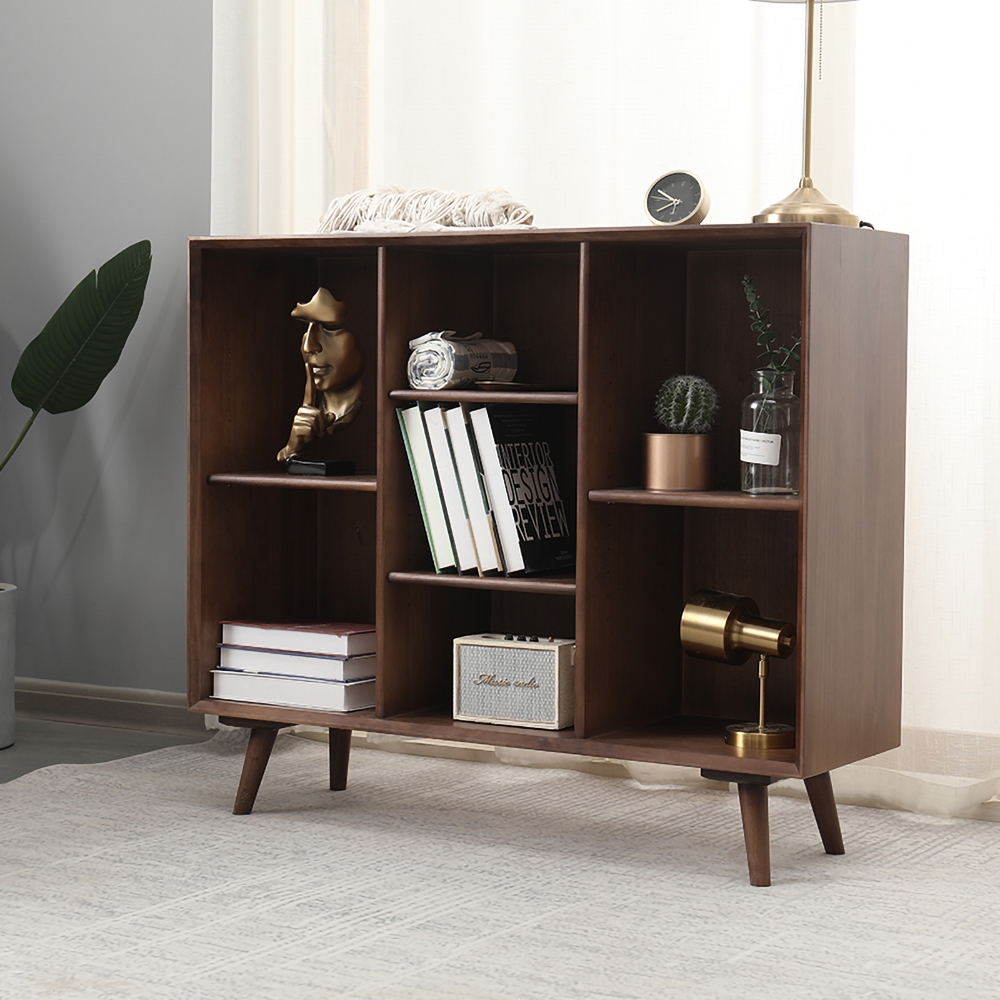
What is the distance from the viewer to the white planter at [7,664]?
10.0 feet

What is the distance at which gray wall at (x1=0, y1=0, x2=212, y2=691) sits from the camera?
3207 millimetres

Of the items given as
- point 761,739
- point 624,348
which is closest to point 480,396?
point 624,348

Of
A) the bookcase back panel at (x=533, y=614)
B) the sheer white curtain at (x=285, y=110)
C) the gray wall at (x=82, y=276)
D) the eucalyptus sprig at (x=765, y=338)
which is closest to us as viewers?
the eucalyptus sprig at (x=765, y=338)

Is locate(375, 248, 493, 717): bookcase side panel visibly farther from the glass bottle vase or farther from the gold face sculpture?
the glass bottle vase

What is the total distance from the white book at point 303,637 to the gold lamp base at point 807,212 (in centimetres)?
92

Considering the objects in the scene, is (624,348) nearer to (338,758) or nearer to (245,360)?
(245,360)

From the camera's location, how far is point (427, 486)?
236 cm

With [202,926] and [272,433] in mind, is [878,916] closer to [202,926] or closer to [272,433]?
[202,926]

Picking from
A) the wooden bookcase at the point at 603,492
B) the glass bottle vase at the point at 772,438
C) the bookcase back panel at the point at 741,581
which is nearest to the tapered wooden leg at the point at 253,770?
the wooden bookcase at the point at 603,492

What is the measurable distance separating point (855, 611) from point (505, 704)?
1.78ft

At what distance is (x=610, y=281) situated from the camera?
224 centimetres

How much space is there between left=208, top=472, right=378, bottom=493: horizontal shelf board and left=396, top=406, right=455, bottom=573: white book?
7cm

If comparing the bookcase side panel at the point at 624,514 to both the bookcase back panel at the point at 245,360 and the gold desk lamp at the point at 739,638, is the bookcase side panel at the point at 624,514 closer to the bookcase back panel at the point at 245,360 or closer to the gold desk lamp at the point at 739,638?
the gold desk lamp at the point at 739,638

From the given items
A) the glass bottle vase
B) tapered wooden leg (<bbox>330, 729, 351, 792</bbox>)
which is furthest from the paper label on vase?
tapered wooden leg (<bbox>330, 729, 351, 792</bbox>)
